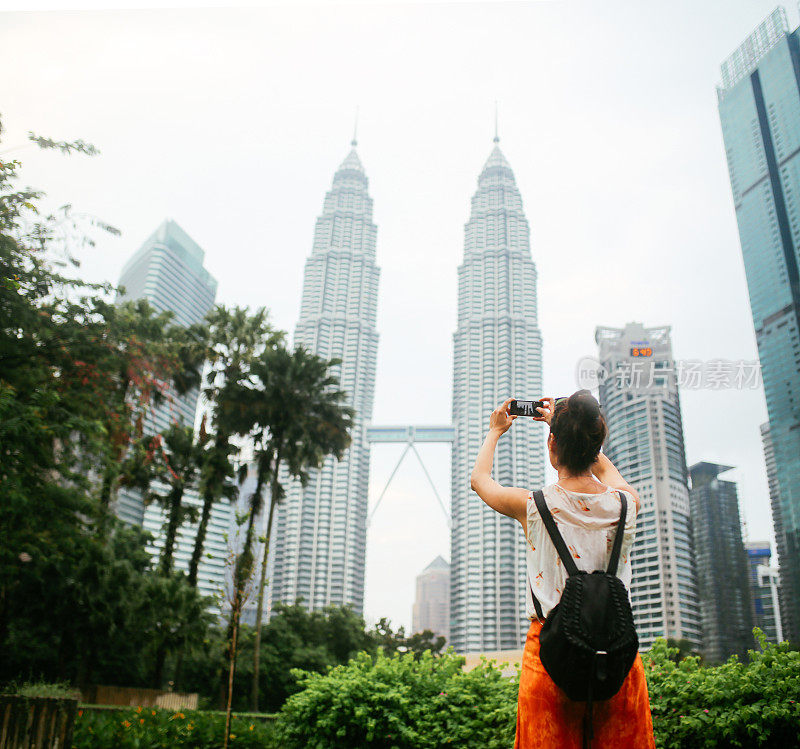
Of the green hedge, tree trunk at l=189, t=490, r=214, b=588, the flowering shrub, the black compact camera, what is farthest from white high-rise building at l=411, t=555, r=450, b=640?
the black compact camera

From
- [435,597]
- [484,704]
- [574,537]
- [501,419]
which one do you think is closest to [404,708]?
[484,704]

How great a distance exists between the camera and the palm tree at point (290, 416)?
68.0 feet

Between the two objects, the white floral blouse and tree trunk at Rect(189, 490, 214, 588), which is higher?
tree trunk at Rect(189, 490, 214, 588)

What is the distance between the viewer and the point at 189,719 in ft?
31.7

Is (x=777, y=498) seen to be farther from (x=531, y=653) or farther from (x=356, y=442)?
(x=531, y=653)

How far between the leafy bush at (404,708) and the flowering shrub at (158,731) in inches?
46.9

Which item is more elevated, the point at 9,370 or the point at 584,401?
the point at 9,370

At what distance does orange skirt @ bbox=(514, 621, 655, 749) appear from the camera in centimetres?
183

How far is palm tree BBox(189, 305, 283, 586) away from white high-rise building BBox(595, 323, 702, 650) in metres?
35.9

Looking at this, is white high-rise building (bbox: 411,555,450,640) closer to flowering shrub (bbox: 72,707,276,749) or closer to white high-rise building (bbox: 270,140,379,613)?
white high-rise building (bbox: 270,140,379,613)

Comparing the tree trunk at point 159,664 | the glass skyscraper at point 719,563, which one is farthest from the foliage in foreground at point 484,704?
the glass skyscraper at point 719,563

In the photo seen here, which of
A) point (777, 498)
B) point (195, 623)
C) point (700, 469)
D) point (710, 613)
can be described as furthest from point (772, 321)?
point (195, 623)

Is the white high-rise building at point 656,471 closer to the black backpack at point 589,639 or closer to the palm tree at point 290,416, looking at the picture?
the palm tree at point 290,416

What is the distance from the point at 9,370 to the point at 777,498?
172 feet
